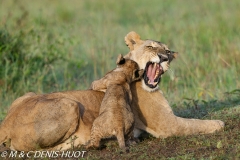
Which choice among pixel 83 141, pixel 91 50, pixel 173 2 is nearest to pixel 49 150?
pixel 83 141

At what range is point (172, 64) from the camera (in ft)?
33.4

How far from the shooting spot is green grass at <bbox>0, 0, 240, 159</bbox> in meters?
5.44

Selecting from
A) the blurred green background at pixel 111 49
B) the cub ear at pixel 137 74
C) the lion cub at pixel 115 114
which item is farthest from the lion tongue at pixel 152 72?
the blurred green background at pixel 111 49

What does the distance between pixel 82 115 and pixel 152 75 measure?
0.79 metres

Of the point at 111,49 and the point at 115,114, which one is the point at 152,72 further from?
the point at 111,49

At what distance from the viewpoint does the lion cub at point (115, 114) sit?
16.4 ft

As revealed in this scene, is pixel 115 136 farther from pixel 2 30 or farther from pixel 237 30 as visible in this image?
pixel 237 30

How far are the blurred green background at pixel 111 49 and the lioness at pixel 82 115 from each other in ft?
3.20

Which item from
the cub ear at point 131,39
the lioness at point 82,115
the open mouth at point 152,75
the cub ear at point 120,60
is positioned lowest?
the lioness at point 82,115

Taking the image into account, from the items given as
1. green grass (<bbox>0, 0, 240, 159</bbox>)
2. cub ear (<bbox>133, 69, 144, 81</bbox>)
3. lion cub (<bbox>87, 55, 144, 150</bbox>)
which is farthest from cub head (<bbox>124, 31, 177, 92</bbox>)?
green grass (<bbox>0, 0, 240, 159</bbox>)

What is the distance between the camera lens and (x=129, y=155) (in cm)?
489

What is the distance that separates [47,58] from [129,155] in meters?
4.60

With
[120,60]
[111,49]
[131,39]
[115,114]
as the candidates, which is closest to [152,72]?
[120,60]

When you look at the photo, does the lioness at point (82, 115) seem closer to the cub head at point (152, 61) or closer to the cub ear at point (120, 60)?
the cub head at point (152, 61)
